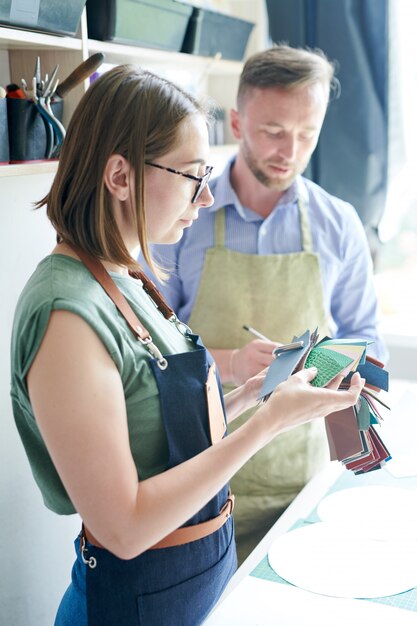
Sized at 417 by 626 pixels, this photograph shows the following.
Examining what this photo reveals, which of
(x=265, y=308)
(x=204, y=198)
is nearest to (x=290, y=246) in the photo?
(x=265, y=308)

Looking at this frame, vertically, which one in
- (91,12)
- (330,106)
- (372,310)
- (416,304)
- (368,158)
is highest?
(91,12)

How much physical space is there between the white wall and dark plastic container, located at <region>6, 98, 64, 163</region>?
17cm

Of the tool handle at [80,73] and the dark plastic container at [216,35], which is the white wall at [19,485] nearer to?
the tool handle at [80,73]

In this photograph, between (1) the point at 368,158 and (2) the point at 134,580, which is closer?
(2) the point at 134,580

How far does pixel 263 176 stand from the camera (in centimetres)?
208

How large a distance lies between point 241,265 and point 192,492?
1.12 metres

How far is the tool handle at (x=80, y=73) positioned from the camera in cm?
163

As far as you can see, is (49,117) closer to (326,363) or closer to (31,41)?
(31,41)

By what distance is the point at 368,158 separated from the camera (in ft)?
9.02

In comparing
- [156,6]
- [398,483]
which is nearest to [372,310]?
[398,483]

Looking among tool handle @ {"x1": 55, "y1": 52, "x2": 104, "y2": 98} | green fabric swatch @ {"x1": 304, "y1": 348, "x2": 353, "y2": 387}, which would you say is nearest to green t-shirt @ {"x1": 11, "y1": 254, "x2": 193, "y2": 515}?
green fabric swatch @ {"x1": 304, "y1": 348, "x2": 353, "y2": 387}

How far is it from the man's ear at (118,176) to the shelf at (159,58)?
2.60 ft

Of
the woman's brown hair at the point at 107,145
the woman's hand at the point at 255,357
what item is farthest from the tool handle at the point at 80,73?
the woman's hand at the point at 255,357

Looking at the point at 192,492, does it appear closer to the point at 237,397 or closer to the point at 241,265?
the point at 237,397
